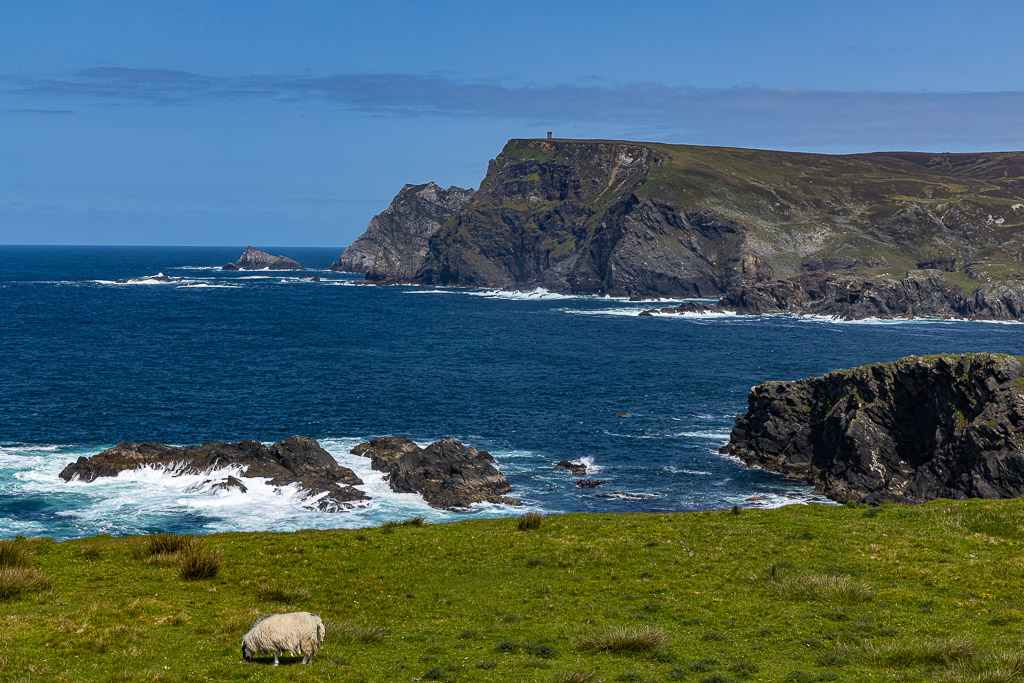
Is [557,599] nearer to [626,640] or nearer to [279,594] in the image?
[626,640]

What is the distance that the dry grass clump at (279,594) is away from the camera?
23484 millimetres

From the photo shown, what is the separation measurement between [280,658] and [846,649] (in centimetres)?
1329

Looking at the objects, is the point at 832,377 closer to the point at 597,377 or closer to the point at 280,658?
the point at 597,377

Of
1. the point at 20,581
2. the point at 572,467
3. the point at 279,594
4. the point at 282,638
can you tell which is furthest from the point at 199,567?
the point at 572,467

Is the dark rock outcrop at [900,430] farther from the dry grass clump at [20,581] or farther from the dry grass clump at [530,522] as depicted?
the dry grass clump at [20,581]

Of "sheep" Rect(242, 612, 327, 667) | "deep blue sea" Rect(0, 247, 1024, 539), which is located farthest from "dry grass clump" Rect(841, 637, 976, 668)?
"deep blue sea" Rect(0, 247, 1024, 539)

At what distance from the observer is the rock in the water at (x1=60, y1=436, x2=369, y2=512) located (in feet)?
189

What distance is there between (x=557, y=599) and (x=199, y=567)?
11.4 metres

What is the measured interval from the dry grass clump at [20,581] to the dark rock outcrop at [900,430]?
167 ft

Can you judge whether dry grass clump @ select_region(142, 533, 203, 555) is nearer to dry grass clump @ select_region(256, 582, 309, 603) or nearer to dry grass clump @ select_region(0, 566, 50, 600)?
dry grass clump @ select_region(0, 566, 50, 600)

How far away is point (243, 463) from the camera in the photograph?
196 feet

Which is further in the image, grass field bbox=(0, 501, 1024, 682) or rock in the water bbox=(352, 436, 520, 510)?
rock in the water bbox=(352, 436, 520, 510)

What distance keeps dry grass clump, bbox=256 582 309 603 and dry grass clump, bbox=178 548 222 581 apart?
7.12ft

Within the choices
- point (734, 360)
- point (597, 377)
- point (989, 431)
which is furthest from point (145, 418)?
point (734, 360)
